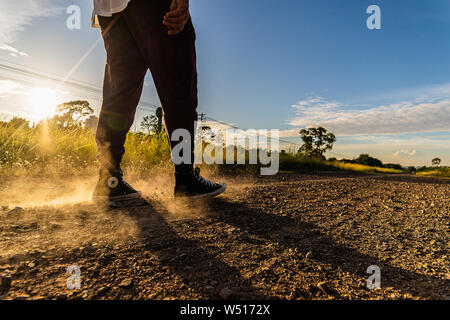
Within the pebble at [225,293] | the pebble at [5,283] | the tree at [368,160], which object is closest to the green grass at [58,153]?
the pebble at [5,283]

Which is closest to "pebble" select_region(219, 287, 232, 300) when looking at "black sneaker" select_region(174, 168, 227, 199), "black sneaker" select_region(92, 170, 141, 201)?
"black sneaker" select_region(174, 168, 227, 199)

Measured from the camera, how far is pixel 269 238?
124cm

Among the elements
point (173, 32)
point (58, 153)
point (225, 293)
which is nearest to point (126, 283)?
point (225, 293)

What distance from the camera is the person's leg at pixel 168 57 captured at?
154cm

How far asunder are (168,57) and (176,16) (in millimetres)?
237

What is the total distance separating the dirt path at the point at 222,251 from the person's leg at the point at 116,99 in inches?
9.3

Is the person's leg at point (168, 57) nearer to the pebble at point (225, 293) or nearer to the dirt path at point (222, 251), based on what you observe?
the dirt path at point (222, 251)

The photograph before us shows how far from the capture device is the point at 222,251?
106cm

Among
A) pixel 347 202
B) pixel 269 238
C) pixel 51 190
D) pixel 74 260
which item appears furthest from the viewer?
pixel 51 190

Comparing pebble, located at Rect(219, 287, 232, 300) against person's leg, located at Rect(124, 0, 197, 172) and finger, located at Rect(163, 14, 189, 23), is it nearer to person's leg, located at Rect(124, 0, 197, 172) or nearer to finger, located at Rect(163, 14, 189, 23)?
person's leg, located at Rect(124, 0, 197, 172)

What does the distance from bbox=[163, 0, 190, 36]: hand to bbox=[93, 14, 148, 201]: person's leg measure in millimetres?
452
